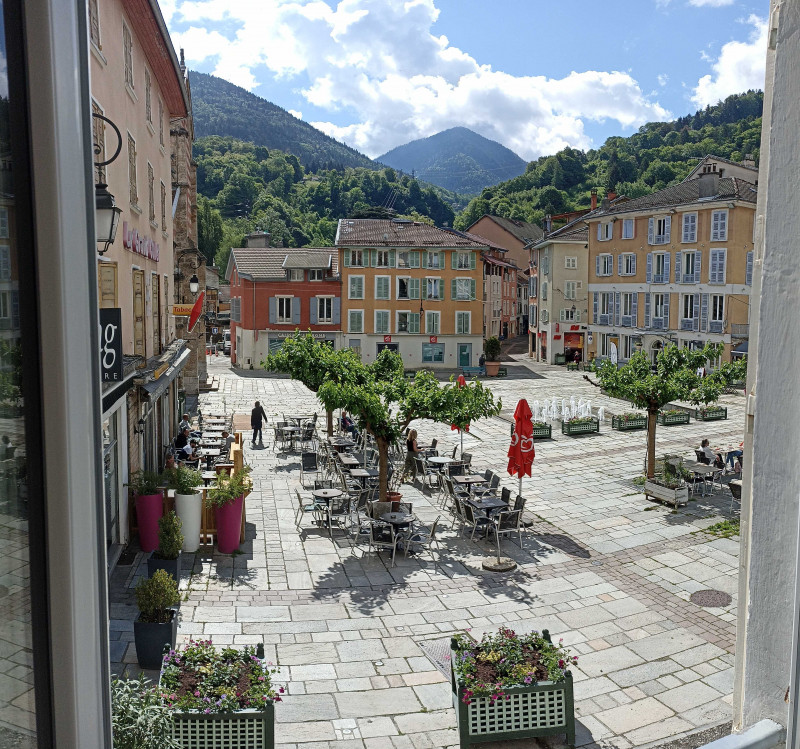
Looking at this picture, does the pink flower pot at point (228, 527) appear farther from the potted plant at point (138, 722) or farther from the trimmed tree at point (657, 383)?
the trimmed tree at point (657, 383)

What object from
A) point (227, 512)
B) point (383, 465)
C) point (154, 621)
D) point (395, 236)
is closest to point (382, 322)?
point (395, 236)

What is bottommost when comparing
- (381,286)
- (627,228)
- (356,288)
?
(356,288)

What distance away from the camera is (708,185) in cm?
3544

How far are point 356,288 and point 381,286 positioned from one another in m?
1.39

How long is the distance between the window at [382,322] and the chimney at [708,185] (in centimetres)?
1703

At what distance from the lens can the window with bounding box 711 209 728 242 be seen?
3419 cm

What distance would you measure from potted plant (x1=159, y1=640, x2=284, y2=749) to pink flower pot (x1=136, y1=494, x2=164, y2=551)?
5.43m

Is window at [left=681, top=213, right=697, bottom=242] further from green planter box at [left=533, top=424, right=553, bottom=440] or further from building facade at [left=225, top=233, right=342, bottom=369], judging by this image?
green planter box at [left=533, top=424, right=553, bottom=440]

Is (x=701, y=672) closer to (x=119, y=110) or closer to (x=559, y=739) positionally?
(x=559, y=739)

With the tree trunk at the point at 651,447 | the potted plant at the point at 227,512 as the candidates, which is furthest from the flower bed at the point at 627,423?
the potted plant at the point at 227,512

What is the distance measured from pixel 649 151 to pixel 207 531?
9163 cm

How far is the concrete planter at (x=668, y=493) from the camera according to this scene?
47.0 feet

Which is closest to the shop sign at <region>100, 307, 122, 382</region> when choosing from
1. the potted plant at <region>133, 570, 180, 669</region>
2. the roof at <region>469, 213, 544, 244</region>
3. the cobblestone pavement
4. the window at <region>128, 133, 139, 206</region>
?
the potted plant at <region>133, 570, 180, 669</region>

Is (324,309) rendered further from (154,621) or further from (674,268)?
(154,621)
